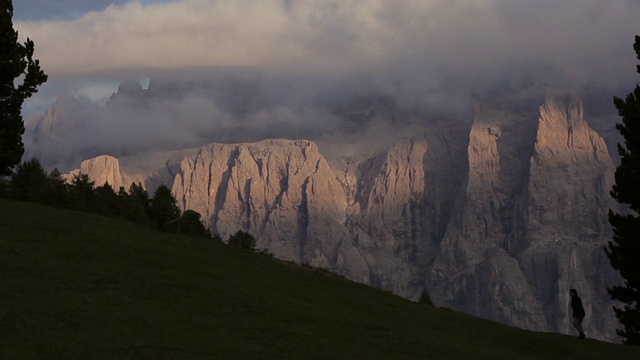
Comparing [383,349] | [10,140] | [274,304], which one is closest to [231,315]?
[274,304]

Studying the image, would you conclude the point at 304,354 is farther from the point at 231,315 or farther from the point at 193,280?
the point at 193,280

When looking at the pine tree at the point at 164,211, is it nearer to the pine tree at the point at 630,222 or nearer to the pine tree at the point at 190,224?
the pine tree at the point at 190,224

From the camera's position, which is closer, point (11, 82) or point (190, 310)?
point (190, 310)

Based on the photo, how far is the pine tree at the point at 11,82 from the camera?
2101 inches

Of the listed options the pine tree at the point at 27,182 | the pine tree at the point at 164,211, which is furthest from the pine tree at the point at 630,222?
the pine tree at the point at 27,182

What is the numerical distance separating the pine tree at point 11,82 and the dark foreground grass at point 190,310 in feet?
25.4

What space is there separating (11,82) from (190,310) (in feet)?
98.1

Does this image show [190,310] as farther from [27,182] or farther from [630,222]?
[27,182]

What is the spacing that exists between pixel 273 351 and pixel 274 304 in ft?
24.3

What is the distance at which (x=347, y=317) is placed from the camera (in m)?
34.7

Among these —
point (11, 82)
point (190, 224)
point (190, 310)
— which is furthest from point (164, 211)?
point (190, 310)

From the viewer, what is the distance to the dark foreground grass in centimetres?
2588

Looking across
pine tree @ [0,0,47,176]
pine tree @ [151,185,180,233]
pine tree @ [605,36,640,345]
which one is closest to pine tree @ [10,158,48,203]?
pine tree @ [151,185,180,233]

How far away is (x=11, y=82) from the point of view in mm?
54750
